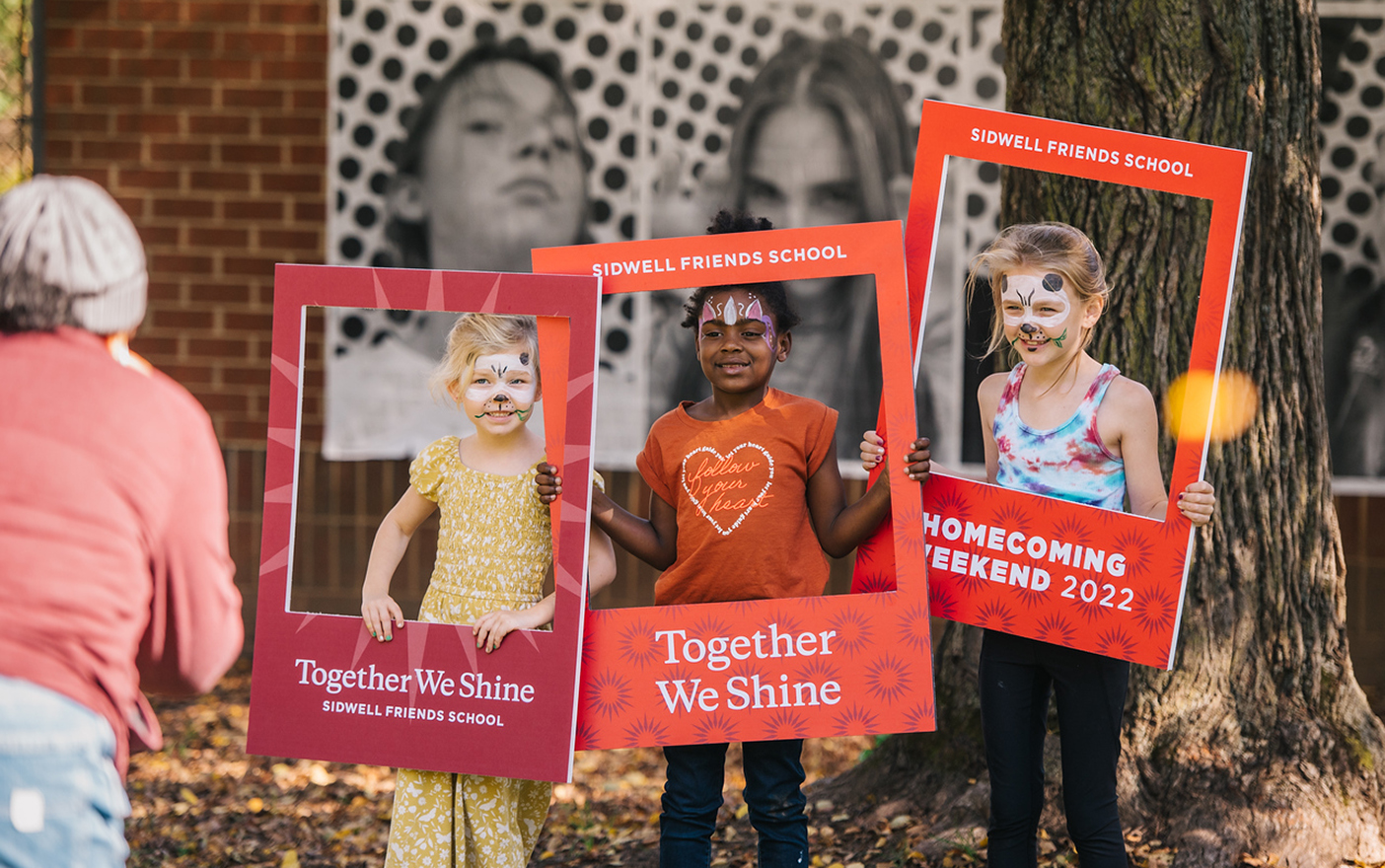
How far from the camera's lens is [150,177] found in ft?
19.6

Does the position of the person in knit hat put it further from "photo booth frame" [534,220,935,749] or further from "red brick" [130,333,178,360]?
"red brick" [130,333,178,360]

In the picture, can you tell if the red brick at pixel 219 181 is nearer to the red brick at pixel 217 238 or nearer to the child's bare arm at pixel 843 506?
the red brick at pixel 217 238

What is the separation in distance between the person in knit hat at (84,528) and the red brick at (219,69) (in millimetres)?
4490

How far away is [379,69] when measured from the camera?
227 inches

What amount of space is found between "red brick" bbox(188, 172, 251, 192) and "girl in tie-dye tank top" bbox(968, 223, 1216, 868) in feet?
14.3

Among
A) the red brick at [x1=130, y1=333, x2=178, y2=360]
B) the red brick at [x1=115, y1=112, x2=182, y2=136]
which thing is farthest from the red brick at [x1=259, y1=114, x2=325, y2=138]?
the red brick at [x1=130, y1=333, x2=178, y2=360]

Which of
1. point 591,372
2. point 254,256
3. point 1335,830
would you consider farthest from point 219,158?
point 1335,830

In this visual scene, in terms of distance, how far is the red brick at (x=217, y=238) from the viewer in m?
5.99

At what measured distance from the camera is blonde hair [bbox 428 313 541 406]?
266 cm

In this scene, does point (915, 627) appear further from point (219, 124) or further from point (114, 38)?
point (114, 38)

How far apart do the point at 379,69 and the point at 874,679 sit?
4.28 metres

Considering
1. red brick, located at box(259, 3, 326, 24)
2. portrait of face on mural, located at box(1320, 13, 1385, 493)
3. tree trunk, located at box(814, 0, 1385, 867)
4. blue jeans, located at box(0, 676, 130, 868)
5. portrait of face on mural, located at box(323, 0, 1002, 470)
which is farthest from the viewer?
red brick, located at box(259, 3, 326, 24)

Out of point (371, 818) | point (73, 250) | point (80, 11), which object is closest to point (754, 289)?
point (73, 250)

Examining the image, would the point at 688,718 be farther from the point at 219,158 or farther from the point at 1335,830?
the point at 219,158
